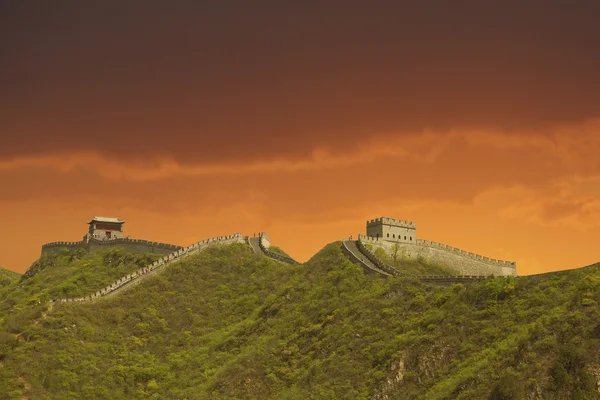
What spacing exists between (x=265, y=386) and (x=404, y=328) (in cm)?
1480

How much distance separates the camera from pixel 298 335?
3290 inches

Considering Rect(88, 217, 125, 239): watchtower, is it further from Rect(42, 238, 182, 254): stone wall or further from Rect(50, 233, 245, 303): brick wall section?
Rect(50, 233, 245, 303): brick wall section

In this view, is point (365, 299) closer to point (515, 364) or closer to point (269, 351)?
point (269, 351)

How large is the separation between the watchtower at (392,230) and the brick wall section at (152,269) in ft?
78.2

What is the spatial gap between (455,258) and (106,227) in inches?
2496

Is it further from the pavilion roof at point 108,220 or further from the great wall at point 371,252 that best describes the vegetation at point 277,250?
the pavilion roof at point 108,220

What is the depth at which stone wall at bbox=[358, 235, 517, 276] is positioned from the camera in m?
112

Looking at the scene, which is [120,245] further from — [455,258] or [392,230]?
[455,258]

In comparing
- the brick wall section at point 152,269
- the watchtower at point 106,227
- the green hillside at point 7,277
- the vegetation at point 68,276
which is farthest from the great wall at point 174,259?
the green hillside at point 7,277

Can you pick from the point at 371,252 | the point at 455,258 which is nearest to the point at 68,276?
the point at 371,252

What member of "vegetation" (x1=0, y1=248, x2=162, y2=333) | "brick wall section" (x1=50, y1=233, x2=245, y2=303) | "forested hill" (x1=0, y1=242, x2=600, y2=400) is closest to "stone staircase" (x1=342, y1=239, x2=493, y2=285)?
"forested hill" (x1=0, y1=242, x2=600, y2=400)

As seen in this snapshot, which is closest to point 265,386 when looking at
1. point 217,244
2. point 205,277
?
point 205,277

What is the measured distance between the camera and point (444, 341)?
67562 mm

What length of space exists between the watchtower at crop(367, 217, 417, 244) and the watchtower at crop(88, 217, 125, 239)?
2043 inches
